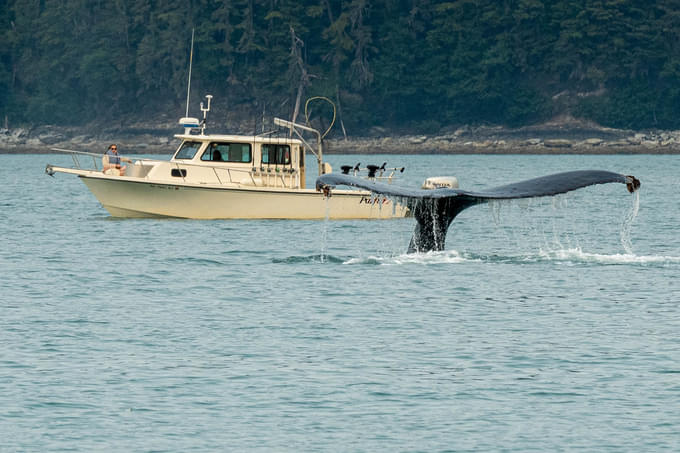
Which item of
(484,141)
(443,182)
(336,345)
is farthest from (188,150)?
(484,141)

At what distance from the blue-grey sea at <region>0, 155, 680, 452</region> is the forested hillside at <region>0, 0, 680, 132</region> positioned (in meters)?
135

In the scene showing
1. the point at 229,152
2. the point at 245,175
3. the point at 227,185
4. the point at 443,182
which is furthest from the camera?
the point at 229,152

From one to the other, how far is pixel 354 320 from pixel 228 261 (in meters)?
11.9

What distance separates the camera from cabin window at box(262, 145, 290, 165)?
47250 millimetres

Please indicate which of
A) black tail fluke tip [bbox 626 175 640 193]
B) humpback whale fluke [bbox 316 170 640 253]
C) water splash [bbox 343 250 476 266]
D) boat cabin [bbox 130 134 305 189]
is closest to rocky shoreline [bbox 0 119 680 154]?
boat cabin [bbox 130 134 305 189]

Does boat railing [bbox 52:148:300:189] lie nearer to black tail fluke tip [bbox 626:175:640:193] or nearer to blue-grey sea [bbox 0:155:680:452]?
blue-grey sea [bbox 0:155:680:452]

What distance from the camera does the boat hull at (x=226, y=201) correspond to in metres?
46.4

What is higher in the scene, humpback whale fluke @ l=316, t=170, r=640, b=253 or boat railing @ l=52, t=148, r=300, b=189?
humpback whale fluke @ l=316, t=170, r=640, b=253

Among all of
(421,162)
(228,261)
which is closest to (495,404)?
(228,261)

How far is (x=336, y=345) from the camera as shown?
22.5 meters

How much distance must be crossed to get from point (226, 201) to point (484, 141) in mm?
129846

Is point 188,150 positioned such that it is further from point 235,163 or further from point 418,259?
point 418,259

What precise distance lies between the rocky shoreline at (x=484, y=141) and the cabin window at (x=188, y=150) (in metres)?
125

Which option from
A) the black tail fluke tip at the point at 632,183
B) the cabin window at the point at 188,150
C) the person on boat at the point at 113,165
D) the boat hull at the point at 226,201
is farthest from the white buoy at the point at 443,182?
the person on boat at the point at 113,165
